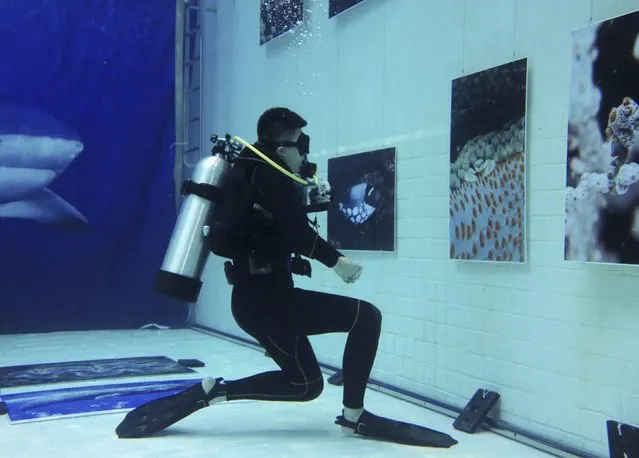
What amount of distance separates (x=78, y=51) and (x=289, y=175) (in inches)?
195

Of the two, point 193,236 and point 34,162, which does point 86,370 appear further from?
point 34,162

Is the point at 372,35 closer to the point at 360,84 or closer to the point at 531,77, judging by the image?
the point at 360,84

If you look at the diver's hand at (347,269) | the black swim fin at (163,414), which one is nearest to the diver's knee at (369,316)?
the diver's hand at (347,269)

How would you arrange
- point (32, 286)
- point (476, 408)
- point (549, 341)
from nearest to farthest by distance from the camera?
1. point (549, 341)
2. point (476, 408)
3. point (32, 286)

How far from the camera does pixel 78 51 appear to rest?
281 inches

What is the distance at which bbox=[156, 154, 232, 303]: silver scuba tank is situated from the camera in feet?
10.8

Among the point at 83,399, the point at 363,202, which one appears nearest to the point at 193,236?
the point at 83,399

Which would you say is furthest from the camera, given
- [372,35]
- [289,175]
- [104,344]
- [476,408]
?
[104,344]

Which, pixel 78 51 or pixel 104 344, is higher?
pixel 78 51

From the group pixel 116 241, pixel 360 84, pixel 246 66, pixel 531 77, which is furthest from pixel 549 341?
pixel 116 241

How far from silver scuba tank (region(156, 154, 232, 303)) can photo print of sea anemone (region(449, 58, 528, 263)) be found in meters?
1.31

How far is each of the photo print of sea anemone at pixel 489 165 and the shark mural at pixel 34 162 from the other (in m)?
4.60

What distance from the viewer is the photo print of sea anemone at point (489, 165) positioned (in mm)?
3455

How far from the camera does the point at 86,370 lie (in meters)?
5.07
